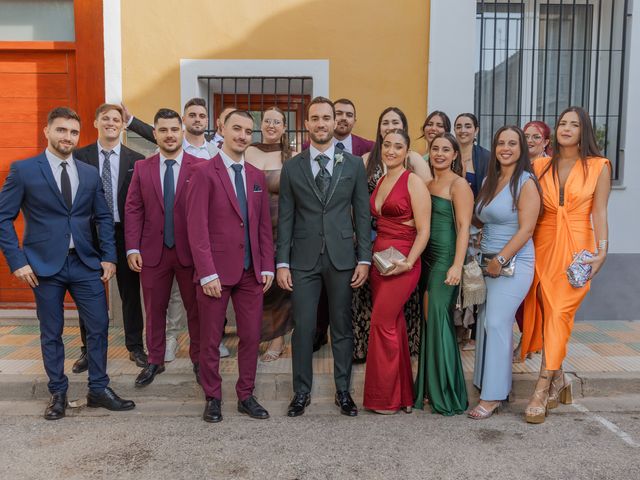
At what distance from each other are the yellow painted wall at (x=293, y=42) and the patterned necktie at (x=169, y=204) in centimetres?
210

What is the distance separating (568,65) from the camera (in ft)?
22.3

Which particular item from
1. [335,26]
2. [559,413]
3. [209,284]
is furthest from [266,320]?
[335,26]

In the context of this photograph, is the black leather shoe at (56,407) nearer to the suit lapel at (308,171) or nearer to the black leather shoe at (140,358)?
the black leather shoe at (140,358)

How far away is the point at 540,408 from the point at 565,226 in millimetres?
1286

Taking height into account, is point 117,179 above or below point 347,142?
below

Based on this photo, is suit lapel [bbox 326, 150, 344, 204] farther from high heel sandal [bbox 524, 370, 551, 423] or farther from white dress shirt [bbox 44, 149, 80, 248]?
high heel sandal [bbox 524, 370, 551, 423]

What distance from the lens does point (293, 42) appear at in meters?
6.27

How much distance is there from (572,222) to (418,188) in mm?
1107

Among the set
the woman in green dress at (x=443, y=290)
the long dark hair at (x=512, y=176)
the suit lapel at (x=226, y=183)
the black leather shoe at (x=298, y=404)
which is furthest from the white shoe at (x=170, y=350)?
the long dark hair at (x=512, y=176)

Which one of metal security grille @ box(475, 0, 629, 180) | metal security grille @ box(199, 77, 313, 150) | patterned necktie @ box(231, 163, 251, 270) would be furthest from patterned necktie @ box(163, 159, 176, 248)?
metal security grille @ box(475, 0, 629, 180)

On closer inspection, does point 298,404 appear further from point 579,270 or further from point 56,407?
point 579,270

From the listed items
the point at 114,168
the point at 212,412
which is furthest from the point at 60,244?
the point at 212,412

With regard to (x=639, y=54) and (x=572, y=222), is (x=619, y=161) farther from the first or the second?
(x=572, y=222)

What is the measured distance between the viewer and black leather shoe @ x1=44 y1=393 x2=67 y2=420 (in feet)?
13.6
